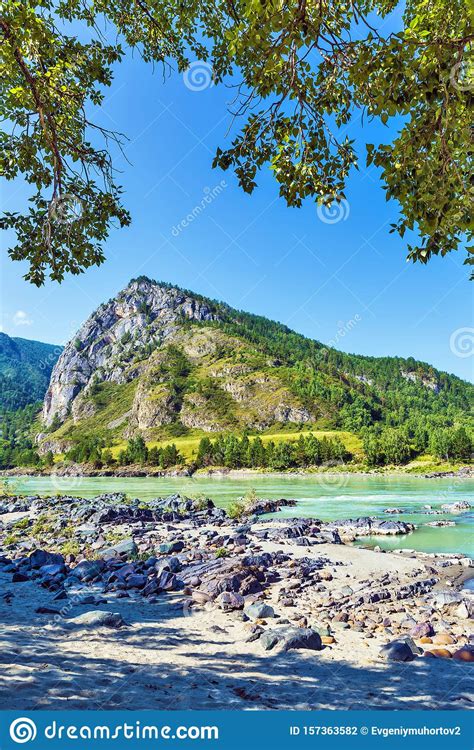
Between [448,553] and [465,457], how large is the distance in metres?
95.1

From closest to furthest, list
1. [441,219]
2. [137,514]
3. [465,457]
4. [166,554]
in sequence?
[441,219]
[166,554]
[137,514]
[465,457]

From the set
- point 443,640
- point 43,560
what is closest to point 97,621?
point 443,640

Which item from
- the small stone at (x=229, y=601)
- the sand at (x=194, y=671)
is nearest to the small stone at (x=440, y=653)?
the sand at (x=194, y=671)

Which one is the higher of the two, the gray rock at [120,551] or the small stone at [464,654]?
the small stone at [464,654]

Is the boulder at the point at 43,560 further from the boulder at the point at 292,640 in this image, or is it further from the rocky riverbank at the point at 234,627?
the boulder at the point at 292,640

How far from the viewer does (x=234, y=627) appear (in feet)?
28.7

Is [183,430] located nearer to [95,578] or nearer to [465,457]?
[465,457]

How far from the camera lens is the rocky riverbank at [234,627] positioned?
225 inches

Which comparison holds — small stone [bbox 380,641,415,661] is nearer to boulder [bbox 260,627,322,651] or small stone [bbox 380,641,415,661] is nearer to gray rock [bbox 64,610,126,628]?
boulder [bbox 260,627,322,651]

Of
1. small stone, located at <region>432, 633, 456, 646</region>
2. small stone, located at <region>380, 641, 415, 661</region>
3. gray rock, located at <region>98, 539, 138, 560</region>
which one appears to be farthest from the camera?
gray rock, located at <region>98, 539, 138, 560</region>

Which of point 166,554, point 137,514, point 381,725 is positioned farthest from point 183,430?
point 381,725

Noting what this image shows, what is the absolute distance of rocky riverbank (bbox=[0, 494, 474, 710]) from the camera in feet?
18.8

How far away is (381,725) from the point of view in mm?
5000

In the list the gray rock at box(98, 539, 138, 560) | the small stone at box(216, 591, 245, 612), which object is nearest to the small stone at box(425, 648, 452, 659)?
the small stone at box(216, 591, 245, 612)
